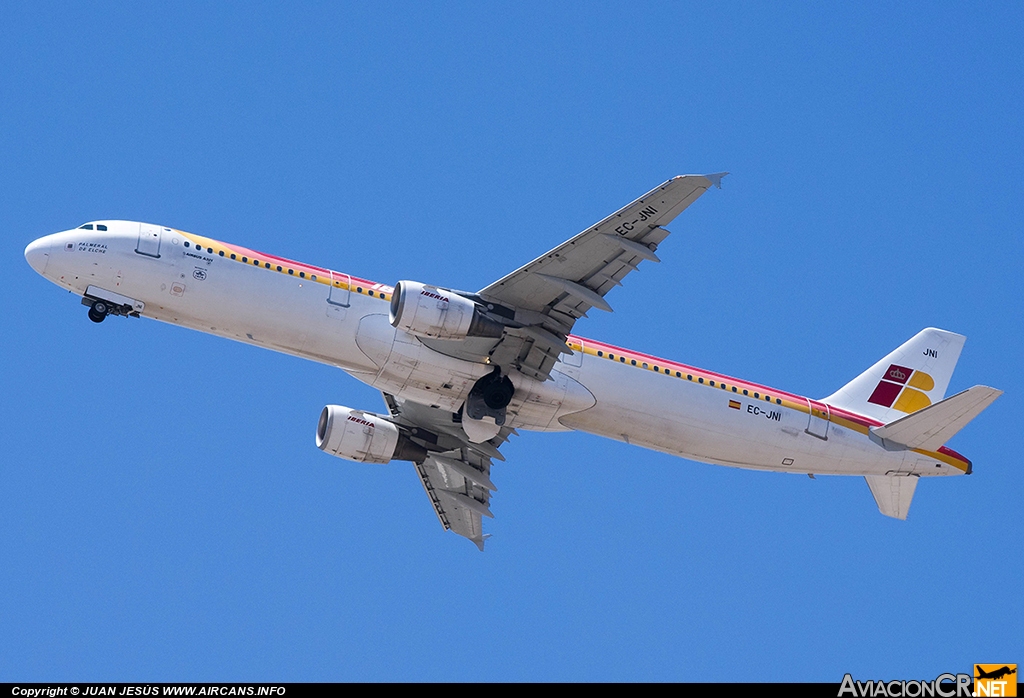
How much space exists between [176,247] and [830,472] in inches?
957

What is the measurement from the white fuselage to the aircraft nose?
0.04m

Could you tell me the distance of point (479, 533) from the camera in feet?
165

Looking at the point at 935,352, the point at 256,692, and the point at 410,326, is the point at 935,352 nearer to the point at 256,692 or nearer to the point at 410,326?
the point at 410,326

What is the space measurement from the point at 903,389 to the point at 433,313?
804 inches

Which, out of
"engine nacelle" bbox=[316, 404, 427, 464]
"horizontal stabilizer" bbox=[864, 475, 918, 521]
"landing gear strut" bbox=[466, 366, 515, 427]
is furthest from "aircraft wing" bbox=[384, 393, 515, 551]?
"horizontal stabilizer" bbox=[864, 475, 918, 521]

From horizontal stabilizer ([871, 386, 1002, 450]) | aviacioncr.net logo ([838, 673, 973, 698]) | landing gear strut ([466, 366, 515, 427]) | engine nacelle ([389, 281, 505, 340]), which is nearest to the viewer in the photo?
aviacioncr.net logo ([838, 673, 973, 698])

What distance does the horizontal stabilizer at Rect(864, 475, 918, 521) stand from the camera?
153 feet

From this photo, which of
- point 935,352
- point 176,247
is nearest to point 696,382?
point 935,352

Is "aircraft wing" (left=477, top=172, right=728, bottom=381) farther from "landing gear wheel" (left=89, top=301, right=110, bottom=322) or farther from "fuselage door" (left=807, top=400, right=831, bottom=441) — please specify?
A: "landing gear wheel" (left=89, top=301, right=110, bottom=322)

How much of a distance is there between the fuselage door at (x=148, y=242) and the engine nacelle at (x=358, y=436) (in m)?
9.72

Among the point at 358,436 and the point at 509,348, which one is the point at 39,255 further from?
the point at 509,348

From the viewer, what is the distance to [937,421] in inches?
1743

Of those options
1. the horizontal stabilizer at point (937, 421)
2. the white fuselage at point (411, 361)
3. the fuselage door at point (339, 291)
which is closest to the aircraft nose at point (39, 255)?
the white fuselage at point (411, 361)

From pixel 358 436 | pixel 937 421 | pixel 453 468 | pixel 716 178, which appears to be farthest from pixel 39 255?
pixel 937 421
